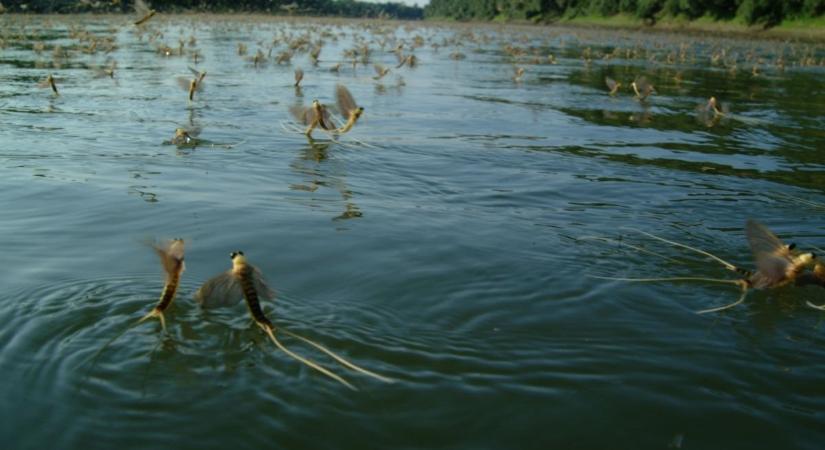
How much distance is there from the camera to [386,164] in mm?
8820

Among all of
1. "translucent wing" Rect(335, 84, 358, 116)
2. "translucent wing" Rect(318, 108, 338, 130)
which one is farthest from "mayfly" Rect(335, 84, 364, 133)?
"translucent wing" Rect(318, 108, 338, 130)

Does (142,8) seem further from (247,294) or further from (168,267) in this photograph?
(247,294)

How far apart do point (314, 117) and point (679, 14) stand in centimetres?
7198

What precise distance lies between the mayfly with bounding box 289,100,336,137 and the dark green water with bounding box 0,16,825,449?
324mm

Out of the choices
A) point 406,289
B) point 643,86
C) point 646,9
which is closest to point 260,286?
point 406,289

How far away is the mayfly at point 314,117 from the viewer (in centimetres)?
936

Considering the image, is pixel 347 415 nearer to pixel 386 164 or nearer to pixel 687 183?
pixel 386 164

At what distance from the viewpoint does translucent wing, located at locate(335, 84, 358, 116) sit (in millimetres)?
9055

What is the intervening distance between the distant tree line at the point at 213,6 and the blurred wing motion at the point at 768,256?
17.7 meters

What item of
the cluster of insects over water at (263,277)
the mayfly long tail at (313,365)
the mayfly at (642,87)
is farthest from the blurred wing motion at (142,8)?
the mayfly at (642,87)

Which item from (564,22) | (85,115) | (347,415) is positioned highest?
(564,22)

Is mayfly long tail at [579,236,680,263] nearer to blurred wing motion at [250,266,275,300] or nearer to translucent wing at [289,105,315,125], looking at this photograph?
blurred wing motion at [250,266,275,300]

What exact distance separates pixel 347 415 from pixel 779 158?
9178mm

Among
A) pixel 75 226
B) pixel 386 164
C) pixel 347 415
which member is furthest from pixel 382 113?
pixel 347 415
